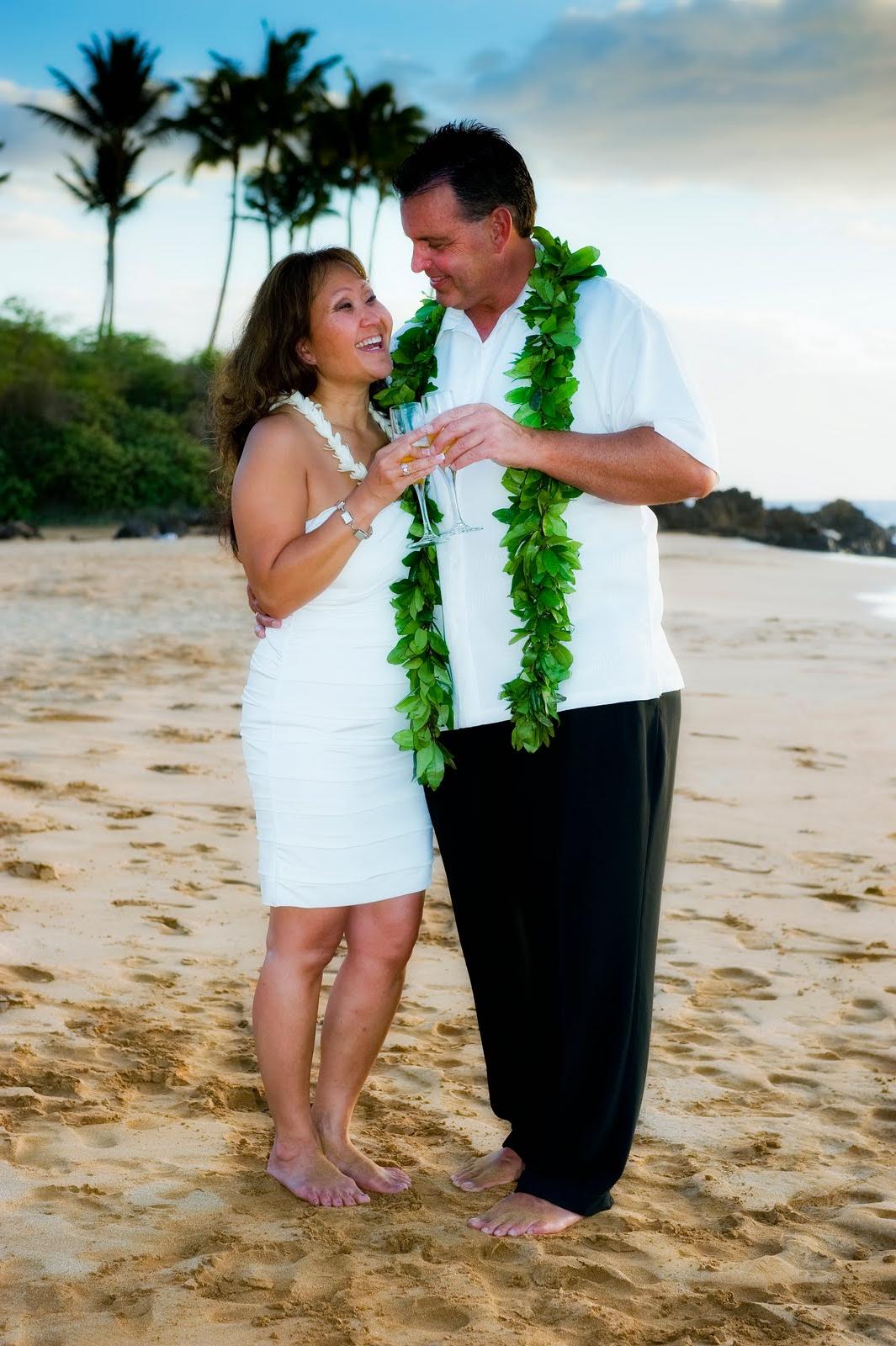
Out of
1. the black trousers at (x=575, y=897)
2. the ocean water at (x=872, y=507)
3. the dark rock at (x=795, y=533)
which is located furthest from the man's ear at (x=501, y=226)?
the ocean water at (x=872, y=507)

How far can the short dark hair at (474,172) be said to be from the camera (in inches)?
118

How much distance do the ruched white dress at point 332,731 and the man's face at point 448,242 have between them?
0.52 meters

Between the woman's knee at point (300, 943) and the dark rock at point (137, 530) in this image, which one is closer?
the woman's knee at point (300, 943)

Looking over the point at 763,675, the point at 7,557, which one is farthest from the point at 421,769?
the point at 7,557

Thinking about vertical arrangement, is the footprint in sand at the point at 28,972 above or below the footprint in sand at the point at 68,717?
below

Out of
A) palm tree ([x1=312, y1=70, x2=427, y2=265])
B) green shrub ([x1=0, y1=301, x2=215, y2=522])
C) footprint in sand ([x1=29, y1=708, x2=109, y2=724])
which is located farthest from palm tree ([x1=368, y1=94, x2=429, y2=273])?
footprint in sand ([x1=29, y1=708, x2=109, y2=724])

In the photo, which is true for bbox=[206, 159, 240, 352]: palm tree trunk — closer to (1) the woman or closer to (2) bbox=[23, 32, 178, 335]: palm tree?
(2) bbox=[23, 32, 178, 335]: palm tree

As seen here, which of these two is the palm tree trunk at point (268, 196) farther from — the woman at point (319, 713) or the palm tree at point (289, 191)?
the woman at point (319, 713)

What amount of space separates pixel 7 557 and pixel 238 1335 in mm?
17982

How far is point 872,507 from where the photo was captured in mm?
92688

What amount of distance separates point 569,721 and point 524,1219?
3.47 feet

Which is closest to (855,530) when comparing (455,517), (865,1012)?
(865,1012)

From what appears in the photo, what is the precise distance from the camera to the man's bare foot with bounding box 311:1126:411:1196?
313cm

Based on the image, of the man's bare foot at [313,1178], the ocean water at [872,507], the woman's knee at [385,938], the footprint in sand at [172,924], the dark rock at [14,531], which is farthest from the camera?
the ocean water at [872,507]
